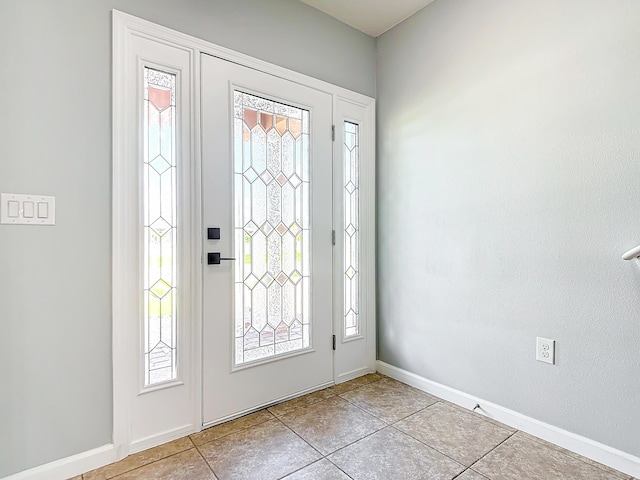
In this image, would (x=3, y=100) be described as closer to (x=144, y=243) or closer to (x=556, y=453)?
(x=144, y=243)

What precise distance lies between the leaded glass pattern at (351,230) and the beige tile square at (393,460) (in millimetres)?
870

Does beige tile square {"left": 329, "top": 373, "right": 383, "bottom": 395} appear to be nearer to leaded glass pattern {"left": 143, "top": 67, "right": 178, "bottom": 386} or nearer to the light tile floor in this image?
the light tile floor

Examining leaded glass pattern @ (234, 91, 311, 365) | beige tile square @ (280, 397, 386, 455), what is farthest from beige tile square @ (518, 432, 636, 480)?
leaded glass pattern @ (234, 91, 311, 365)

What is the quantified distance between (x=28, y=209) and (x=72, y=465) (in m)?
1.11

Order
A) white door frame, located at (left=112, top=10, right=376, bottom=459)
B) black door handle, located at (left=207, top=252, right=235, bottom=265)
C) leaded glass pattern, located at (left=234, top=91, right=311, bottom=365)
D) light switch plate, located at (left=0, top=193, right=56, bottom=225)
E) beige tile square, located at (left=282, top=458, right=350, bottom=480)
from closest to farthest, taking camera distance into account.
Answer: light switch plate, located at (left=0, top=193, right=56, bottom=225) → beige tile square, located at (left=282, top=458, right=350, bottom=480) → white door frame, located at (left=112, top=10, right=376, bottom=459) → black door handle, located at (left=207, top=252, right=235, bottom=265) → leaded glass pattern, located at (left=234, top=91, right=311, bottom=365)

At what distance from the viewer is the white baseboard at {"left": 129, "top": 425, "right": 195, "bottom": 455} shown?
5.55 feet

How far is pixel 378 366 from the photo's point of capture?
8.91 feet

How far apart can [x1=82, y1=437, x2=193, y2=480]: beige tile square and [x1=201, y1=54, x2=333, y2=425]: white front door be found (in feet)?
0.62

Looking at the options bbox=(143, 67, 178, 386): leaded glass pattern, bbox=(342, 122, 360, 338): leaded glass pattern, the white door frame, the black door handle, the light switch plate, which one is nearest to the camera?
the light switch plate

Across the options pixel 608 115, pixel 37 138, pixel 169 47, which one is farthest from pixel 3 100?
pixel 608 115

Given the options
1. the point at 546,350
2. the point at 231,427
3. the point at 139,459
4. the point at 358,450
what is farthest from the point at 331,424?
the point at 546,350

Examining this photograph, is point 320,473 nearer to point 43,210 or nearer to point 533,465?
point 533,465

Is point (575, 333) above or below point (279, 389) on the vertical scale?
above

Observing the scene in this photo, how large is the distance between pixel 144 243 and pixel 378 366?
1900 mm
